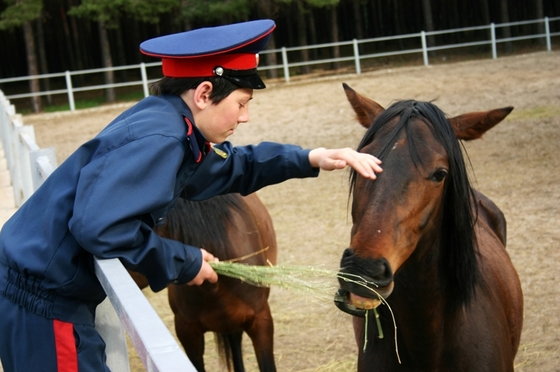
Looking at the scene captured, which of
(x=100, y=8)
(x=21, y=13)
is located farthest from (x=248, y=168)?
(x=21, y=13)

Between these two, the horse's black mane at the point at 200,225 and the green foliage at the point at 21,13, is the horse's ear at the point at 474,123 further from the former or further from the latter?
the green foliage at the point at 21,13

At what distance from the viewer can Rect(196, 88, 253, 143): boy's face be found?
7.41 feet

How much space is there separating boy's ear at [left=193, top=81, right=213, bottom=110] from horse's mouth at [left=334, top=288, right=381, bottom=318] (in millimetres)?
768

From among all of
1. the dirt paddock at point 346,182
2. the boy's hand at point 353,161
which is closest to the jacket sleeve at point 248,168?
the boy's hand at point 353,161

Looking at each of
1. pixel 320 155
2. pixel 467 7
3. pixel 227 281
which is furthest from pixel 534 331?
pixel 467 7

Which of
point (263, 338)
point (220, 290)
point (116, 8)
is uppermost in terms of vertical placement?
point (116, 8)

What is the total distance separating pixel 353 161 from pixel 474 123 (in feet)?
2.52

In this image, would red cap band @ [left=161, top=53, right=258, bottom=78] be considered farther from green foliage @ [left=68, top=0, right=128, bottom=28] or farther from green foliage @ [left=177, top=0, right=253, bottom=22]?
green foliage @ [left=177, top=0, right=253, bottom=22]

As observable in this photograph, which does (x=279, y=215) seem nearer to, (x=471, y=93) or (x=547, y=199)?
(x=547, y=199)

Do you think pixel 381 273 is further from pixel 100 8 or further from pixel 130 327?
pixel 100 8

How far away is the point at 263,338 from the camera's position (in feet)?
14.4

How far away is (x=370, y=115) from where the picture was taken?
122 inches

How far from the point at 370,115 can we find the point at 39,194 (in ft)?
5.06

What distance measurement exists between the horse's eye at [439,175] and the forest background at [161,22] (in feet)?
73.5
